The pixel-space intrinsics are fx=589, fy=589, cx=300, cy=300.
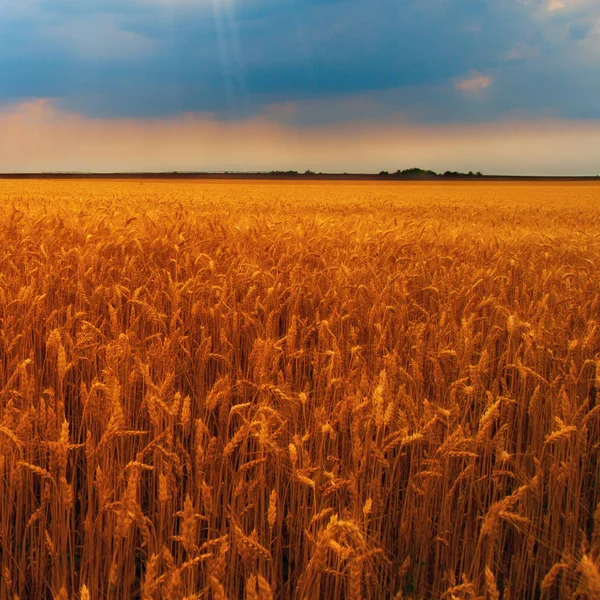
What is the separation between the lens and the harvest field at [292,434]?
1.60 m

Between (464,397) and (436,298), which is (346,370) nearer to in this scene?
(464,397)

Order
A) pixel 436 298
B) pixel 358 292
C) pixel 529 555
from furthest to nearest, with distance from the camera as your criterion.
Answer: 1. pixel 436 298
2. pixel 358 292
3. pixel 529 555

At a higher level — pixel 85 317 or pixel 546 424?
pixel 85 317

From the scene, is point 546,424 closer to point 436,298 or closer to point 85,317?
point 436,298

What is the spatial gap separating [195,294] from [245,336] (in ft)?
1.56

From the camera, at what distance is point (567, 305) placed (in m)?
3.72

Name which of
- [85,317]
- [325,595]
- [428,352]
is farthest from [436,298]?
[325,595]

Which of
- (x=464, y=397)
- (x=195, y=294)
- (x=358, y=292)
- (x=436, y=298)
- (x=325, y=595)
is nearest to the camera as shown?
(x=325, y=595)

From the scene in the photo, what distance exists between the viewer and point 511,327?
2.60 m

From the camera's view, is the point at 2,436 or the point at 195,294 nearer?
the point at 2,436

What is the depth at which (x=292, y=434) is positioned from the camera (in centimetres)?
224

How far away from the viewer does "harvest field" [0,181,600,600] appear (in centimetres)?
160

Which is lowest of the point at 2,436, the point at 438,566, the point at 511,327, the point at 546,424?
the point at 438,566

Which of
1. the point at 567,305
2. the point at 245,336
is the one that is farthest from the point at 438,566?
the point at 567,305
